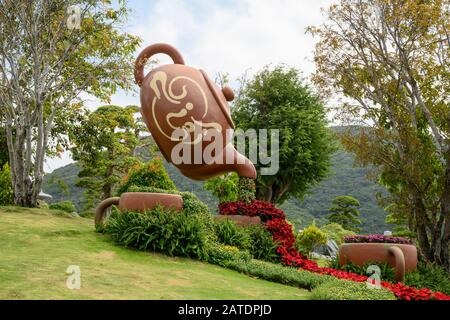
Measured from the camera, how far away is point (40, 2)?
13.6m

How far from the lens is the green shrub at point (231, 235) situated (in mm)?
Result: 10352

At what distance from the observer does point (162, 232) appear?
28.0 ft

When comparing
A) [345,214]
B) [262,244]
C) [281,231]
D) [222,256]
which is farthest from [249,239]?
[345,214]

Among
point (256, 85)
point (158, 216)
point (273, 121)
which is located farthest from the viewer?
point (256, 85)

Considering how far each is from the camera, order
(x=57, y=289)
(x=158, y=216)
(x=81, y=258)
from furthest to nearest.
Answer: (x=158, y=216) < (x=81, y=258) < (x=57, y=289)

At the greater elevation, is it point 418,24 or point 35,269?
point 418,24

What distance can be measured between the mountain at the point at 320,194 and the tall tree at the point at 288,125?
1698cm

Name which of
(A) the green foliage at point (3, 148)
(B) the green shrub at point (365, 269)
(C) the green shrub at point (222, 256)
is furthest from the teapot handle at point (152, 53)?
(A) the green foliage at point (3, 148)

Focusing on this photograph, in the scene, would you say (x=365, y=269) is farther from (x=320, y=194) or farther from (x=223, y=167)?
(x=320, y=194)

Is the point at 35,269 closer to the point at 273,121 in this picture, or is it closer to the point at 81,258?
the point at 81,258

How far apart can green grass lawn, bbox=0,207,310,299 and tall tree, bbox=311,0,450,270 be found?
21.5 ft

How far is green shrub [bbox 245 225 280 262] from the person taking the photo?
35.1 ft

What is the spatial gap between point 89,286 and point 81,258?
1870 millimetres
